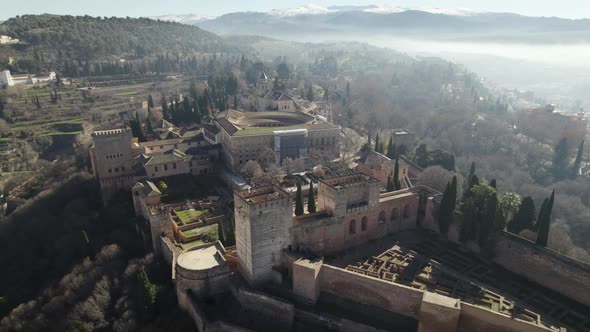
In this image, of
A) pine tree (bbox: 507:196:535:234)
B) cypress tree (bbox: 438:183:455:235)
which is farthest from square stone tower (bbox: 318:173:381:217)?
pine tree (bbox: 507:196:535:234)

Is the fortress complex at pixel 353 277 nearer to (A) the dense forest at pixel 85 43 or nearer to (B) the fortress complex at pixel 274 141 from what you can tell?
(B) the fortress complex at pixel 274 141

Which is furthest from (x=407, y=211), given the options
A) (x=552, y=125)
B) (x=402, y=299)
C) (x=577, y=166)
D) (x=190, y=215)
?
(x=552, y=125)

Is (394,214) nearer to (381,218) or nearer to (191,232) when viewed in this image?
(381,218)

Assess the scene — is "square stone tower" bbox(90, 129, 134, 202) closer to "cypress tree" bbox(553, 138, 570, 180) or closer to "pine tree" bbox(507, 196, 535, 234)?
"pine tree" bbox(507, 196, 535, 234)

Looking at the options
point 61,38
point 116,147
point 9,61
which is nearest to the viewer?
point 116,147

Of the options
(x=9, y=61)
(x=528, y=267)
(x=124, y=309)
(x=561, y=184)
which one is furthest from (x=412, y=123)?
(x=9, y=61)

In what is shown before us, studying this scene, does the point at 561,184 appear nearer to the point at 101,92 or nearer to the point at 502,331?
the point at 502,331
